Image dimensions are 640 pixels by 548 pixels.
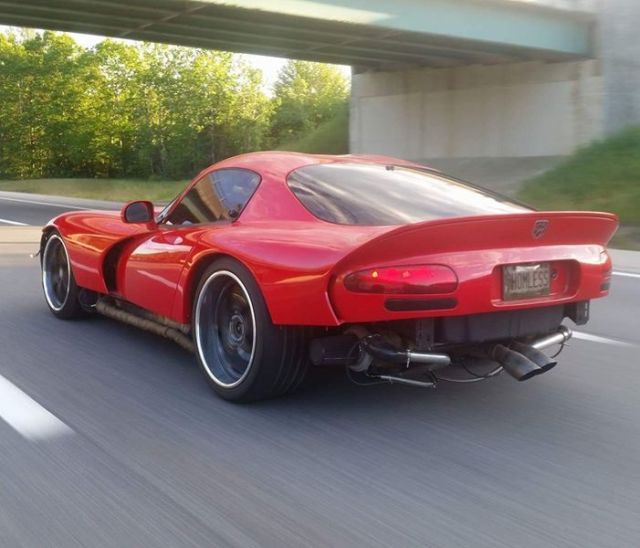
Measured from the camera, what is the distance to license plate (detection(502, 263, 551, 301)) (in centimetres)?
390

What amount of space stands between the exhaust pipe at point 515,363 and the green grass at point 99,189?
85.8 feet

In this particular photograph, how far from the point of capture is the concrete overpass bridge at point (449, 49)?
789 inches

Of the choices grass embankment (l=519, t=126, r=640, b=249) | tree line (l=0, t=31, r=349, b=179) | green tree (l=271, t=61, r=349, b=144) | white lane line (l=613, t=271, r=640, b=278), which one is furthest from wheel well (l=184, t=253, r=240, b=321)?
green tree (l=271, t=61, r=349, b=144)

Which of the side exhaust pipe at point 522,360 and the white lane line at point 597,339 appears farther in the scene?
the white lane line at point 597,339

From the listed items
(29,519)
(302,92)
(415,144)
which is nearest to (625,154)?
(415,144)

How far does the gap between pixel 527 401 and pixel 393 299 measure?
3.81ft

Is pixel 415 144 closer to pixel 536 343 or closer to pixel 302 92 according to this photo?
pixel 536 343

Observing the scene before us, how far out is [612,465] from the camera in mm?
3502

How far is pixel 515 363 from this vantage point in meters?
3.94

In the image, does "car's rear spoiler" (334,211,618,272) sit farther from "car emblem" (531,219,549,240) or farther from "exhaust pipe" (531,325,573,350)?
"exhaust pipe" (531,325,573,350)

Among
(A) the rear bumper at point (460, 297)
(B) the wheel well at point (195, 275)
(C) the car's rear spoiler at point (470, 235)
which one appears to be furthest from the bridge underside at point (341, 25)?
(A) the rear bumper at point (460, 297)

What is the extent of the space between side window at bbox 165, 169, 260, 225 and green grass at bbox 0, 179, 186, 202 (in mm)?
24668

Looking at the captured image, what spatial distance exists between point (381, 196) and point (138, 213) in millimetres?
1712

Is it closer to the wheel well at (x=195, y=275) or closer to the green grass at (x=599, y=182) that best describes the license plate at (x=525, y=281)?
the wheel well at (x=195, y=275)
